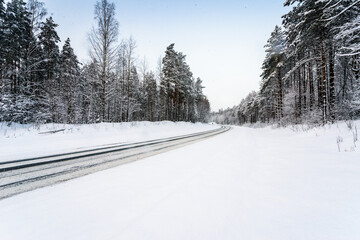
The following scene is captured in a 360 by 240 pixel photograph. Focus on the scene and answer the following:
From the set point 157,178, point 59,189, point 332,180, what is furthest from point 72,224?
point 332,180

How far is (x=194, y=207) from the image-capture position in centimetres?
195

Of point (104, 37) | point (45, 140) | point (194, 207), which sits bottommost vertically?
point (194, 207)

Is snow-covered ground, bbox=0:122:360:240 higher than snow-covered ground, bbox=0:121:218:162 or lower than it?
lower

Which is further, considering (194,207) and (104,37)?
(104,37)

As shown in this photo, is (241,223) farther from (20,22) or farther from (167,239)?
(20,22)

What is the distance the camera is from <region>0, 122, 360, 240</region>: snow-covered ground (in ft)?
4.91

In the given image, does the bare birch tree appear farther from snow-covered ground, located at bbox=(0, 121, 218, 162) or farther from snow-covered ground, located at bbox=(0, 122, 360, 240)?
snow-covered ground, located at bbox=(0, 122, 360, 240)

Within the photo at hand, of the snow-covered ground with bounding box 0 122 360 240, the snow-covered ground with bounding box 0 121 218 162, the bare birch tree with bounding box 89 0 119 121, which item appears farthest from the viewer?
the bare birch tree with bounding box 89 0 119 121

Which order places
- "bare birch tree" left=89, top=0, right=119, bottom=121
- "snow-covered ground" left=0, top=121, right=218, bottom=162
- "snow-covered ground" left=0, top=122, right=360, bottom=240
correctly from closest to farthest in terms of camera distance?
"snow-covered ground" left=0, top=122, right=360, bottom=240 < "snow-covered ground" left=0, top=121, right=218, bottom=162 < "bare birch tree" left=89, top=0, right=119, bottom=121

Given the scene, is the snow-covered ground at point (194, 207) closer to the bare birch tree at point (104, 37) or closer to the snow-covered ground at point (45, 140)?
the snow-covered ground at point (45, 140)

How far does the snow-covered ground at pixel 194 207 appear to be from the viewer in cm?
150

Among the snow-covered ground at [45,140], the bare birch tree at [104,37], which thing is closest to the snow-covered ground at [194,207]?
the snow-covered ground at [45,140]

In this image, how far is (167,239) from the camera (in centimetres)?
142

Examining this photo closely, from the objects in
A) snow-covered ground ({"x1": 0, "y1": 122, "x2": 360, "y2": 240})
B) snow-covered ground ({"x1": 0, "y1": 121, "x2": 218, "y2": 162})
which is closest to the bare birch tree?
snow-covered ground ({"x1": 0, "y1": 121, "x2": 218, "y2": 162})
